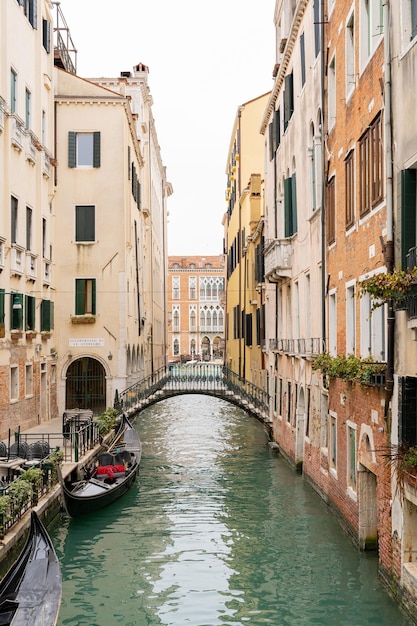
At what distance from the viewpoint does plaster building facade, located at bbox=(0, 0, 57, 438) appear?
1998cm

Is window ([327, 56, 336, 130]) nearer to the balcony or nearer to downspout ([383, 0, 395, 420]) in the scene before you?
downspout ([383, 0, 395, 420])

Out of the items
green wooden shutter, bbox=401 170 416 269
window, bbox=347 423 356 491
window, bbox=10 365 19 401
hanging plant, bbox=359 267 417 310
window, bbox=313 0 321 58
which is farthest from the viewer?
window, bbox=10 365 19 401

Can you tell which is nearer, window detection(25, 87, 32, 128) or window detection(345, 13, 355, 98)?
window detection(345, 13, 355, 98)

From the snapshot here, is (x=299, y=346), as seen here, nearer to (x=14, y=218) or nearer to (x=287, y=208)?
(x=287, y=208)

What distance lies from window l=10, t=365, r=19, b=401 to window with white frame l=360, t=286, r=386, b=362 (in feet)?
39.1

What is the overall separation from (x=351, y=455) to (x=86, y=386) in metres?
17.0

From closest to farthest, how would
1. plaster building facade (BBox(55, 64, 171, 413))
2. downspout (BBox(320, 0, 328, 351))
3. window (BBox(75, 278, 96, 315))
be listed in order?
downspout (BBox(320, 0, 328, 351))
plaster building facade (BBox(55, 64, 171, 413))
window (BBox(75, 278, 96, 315))

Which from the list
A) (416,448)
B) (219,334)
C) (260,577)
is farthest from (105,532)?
(219,334)

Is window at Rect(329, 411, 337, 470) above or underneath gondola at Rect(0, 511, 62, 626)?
above

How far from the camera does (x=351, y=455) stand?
12.6m

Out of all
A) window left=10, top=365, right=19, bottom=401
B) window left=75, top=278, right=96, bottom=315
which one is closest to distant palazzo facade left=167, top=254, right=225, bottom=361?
window left=75, top=278, right=96, bottom=315

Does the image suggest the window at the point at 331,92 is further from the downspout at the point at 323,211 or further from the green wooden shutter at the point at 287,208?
the green wooden shutter at the point at 287,208

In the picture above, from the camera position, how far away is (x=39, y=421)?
2436cm

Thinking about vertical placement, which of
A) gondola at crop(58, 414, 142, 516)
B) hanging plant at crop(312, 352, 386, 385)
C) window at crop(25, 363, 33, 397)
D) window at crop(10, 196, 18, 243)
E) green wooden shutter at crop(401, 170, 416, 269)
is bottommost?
gondola at crop(58, 414, 142, 516)
